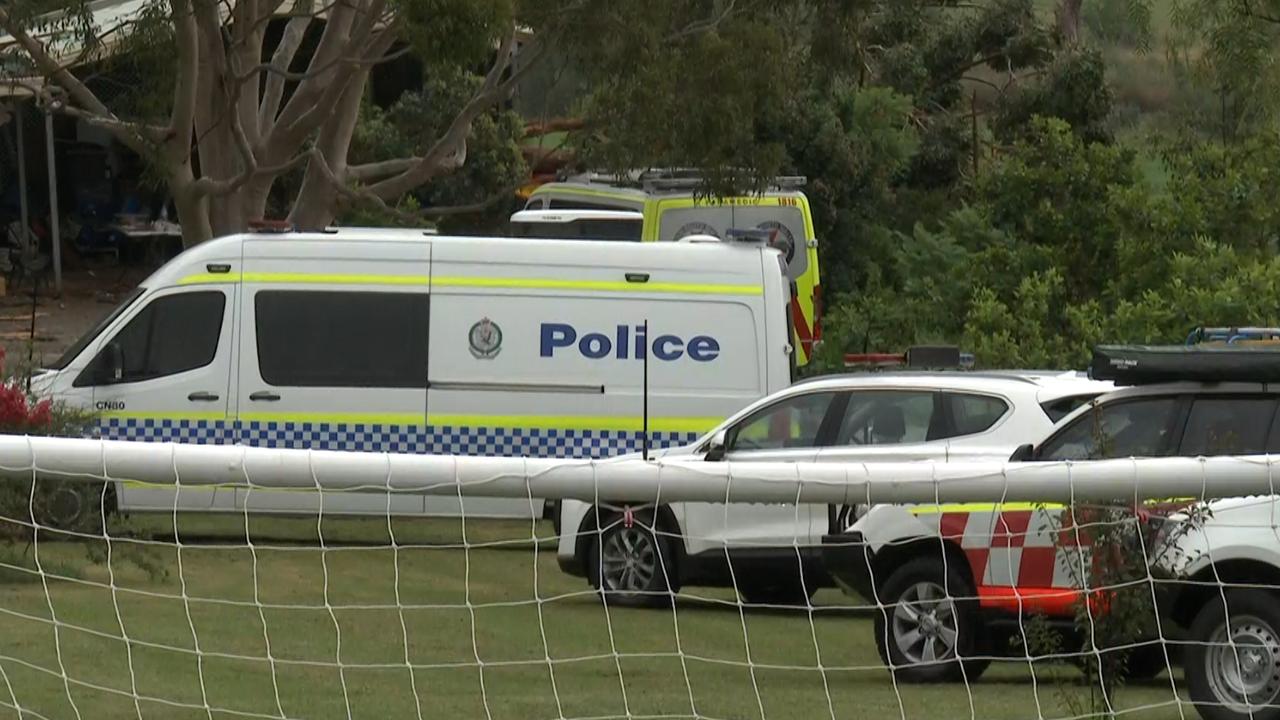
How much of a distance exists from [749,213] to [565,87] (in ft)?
41.5

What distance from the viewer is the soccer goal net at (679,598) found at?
5.35 meters

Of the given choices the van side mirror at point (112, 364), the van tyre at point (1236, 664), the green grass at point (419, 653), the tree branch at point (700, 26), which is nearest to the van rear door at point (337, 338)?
the van side mirror at point (112, 364)

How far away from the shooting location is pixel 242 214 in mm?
21125

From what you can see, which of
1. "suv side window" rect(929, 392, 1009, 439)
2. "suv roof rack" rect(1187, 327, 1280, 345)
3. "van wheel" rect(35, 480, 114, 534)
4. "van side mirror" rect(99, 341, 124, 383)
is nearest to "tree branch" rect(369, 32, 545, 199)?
"van side mirror" rect(99, 341, 124, 383)

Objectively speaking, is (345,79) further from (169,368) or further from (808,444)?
(808,444)

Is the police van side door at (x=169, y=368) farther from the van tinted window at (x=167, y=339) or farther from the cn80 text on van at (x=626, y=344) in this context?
the cn80 text on van at (x=626, y=344)

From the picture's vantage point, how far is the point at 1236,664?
745 cm

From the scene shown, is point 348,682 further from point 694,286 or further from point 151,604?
point 694,286

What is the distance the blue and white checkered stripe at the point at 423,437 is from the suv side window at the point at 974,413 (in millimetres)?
3229

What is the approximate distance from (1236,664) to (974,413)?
214 inches

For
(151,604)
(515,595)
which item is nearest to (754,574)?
(515,595)

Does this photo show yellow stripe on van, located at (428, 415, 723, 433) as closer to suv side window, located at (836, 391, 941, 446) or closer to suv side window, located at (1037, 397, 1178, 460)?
suv side window, located at (836, 391, 941, 446)

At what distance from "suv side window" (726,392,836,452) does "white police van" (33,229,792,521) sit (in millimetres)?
2316

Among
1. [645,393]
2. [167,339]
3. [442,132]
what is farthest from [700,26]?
[442,132]
